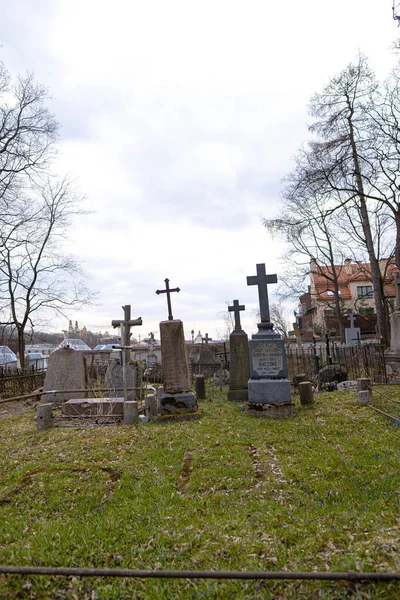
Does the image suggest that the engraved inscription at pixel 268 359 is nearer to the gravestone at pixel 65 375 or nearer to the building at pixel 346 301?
the gravestone at pixel 65 375

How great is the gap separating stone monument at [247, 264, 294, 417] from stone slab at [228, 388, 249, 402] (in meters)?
2.30

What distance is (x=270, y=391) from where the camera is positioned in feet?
31.7

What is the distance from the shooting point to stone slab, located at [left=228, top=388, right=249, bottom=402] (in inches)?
480

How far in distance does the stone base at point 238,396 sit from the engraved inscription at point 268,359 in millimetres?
2421

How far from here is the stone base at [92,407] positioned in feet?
32.6

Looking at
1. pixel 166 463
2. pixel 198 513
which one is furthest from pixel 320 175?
pixel 198 513

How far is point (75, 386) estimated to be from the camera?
12.5m

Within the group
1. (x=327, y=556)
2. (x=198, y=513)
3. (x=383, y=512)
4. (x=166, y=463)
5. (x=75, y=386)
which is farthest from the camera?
(x=75, y=386)

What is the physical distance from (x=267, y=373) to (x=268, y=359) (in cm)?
35

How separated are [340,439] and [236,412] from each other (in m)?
3.69

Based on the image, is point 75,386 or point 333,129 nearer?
point 75,386

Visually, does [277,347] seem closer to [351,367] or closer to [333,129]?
[351,367]

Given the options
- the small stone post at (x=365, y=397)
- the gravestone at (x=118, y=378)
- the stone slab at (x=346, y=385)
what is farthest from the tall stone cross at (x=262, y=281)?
the gravestone at (x=118, y=378)

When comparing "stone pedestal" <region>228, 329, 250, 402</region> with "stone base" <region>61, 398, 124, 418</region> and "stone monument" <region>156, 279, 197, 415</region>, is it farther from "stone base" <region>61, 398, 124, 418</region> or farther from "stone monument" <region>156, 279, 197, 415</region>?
"stone base" <region>61, 398, 124, 418</region>
